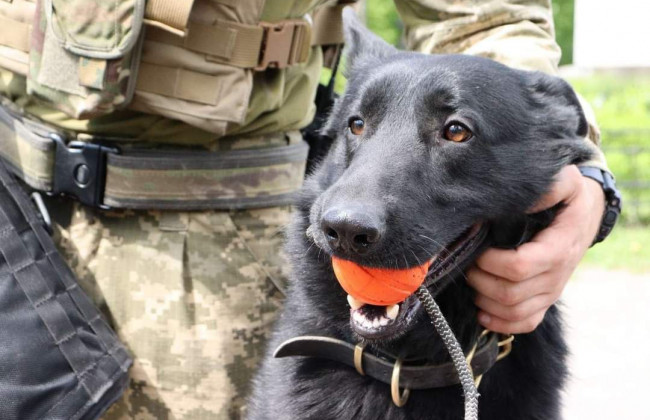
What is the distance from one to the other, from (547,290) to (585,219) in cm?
21

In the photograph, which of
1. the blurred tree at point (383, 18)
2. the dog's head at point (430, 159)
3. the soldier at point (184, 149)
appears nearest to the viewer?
the dog's head at point (430, 159)

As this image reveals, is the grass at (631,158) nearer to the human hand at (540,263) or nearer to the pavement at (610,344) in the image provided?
the pavement at (610,344)

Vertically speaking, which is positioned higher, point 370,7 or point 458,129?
point 458,129

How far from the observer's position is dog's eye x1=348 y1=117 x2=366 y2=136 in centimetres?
230

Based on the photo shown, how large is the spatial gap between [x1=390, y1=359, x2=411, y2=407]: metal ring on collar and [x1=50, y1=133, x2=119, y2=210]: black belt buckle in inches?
39.2

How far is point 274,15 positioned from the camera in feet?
7.95

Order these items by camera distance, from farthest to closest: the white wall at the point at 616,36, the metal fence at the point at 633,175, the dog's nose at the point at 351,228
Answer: the white wall at the point at 616,36
the metal fence at the point at 633,175
the dog's nose at the point at 351,228

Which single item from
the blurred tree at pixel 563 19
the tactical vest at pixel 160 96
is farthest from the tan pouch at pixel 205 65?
the blurred tree at pixel 563 19

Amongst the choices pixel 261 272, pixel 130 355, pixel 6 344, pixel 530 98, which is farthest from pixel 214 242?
pixel 530 98

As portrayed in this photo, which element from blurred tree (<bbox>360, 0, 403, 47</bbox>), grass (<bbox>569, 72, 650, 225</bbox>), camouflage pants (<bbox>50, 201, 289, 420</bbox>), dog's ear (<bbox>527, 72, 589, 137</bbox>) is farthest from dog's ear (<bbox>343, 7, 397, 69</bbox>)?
blurred tree (<bbox>360, 0, 403, 47</bbox>)

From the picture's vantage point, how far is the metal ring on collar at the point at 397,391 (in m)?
2.19

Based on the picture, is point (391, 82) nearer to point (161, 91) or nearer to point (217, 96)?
point (217, 96)

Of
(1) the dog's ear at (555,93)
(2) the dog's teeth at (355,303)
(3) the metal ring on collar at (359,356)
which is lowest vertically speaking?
(3) the metal ring on collar at (359,356)

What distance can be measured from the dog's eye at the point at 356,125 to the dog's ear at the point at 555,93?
0.48 metres
